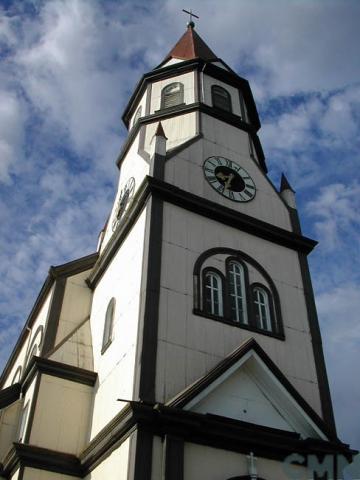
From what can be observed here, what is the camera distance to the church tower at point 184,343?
1368 centimetres

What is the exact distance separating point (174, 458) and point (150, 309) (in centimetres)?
389

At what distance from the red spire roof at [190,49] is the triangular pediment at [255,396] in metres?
16.7

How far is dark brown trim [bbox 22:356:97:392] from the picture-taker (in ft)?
54.6

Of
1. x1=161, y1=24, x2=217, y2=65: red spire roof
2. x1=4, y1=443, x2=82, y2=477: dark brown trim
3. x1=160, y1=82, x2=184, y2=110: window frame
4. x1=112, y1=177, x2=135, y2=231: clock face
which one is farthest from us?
x1=161, y1=24, x2=217, y2=65: red spire roof

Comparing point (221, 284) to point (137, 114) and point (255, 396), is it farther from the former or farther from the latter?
point (137, 114)

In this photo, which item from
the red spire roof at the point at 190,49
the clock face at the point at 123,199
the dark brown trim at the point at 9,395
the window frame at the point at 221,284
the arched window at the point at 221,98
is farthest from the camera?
the red spire roof at the point at 190,49

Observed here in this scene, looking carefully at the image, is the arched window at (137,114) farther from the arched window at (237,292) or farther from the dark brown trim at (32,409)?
the dark brown trim at (32,409)

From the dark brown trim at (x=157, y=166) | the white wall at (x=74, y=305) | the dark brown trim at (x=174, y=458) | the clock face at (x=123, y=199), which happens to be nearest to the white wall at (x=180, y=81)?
the clock face at (x=123, y=199)

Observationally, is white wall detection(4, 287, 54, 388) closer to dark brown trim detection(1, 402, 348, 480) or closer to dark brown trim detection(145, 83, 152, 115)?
dark brown trim detection(1, 402, 348, 480)

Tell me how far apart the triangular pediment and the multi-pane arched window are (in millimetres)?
1430

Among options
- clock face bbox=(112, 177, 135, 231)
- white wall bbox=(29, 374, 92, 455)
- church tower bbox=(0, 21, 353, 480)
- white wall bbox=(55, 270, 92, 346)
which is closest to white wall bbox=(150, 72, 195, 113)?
church tower bbox=(0, 21, 353, 480)

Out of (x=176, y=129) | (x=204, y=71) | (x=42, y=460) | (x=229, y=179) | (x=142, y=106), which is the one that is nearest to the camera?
(x=42, y=460)

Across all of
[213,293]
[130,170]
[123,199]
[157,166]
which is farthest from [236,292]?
[130,170]

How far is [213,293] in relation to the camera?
17094 millimetres
